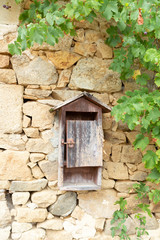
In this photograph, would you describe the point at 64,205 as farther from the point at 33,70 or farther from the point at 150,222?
the point at 33,70

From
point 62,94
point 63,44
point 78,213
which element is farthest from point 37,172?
point 63,44

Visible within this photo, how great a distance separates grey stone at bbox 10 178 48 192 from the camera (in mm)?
2074

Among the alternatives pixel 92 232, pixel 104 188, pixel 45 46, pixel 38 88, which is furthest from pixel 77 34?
pixel 92 232

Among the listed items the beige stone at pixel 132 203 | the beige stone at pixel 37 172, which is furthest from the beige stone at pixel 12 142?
the beige stone at pixel 132 203

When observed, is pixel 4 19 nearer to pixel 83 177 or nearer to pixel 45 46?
pixel 45 46

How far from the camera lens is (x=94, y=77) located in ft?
7.46

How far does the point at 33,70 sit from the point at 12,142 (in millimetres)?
768

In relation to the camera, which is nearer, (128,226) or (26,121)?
(26,121)

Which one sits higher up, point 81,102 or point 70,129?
point 81,102

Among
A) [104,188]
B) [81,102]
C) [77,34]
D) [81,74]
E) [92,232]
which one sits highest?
[77,34]

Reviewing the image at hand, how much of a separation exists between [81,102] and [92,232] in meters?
1.40

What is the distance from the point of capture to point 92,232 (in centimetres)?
223

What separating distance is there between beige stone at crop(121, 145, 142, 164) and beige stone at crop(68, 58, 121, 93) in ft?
2.22

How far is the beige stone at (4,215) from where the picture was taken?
6.73 feet
